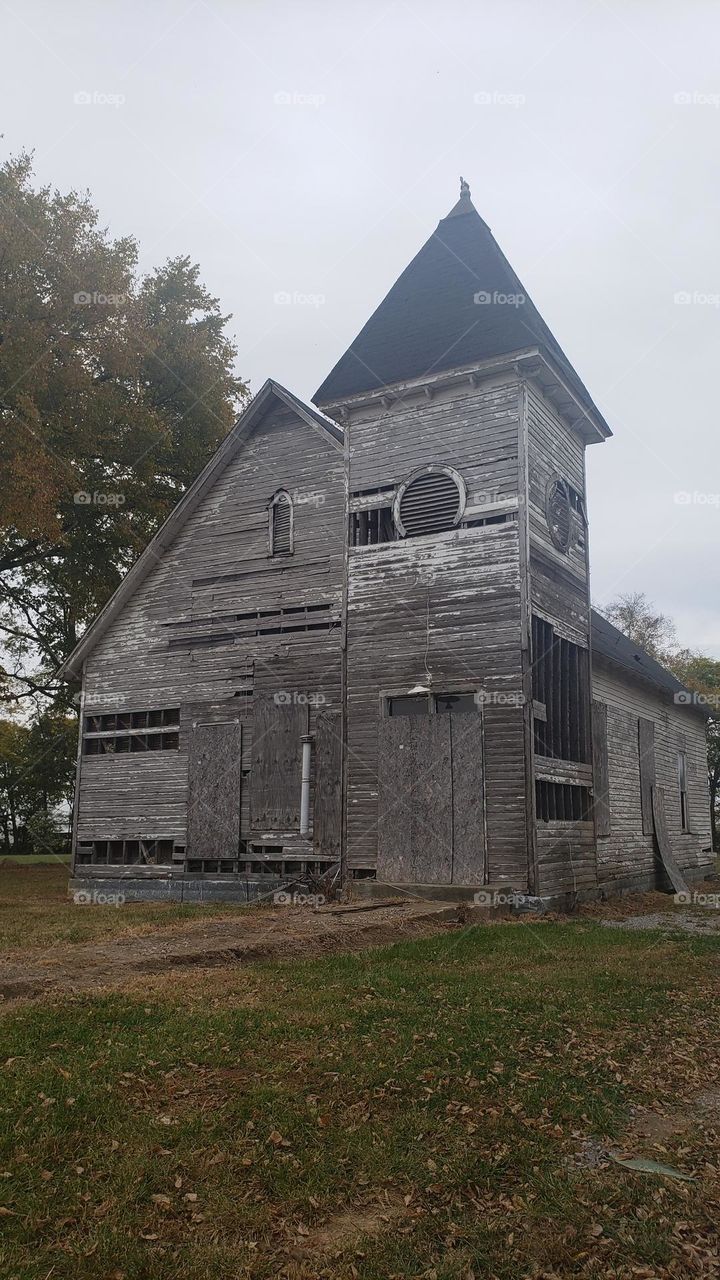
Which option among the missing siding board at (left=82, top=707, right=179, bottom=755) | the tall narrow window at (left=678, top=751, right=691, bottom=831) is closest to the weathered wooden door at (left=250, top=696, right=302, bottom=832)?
the missing siding board at (left=82, top=707, right=179, bottom=755)

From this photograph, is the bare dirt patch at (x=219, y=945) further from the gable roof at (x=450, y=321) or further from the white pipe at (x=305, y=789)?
the gable roof at (x=450, y=321)

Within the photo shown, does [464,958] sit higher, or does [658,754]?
[658,754]

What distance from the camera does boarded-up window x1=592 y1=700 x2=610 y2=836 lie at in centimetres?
1923

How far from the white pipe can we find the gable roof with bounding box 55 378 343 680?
19.2 feet

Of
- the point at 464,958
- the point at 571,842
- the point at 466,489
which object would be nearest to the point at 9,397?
the point at 466,489

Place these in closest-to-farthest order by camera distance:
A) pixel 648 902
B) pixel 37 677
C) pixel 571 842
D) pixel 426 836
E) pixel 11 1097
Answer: pixel 11 1097, pixel 426 836, pixel 571 842, pixel 648 902, pixel 37 677

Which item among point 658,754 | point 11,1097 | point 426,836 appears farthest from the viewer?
point 658,754

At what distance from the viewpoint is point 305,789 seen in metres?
18.1

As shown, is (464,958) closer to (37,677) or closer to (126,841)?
(126,841)

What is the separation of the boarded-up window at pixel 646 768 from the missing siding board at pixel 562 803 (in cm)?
543

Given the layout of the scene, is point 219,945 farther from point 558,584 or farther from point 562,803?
point 558,584

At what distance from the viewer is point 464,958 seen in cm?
1077

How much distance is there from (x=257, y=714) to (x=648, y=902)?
9090 millimetres

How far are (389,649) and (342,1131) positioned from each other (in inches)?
489
